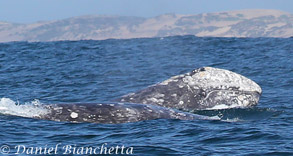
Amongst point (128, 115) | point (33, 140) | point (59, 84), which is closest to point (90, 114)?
point (128, 115)

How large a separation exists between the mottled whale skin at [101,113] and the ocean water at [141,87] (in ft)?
0.99

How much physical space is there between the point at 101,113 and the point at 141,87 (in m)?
8.63

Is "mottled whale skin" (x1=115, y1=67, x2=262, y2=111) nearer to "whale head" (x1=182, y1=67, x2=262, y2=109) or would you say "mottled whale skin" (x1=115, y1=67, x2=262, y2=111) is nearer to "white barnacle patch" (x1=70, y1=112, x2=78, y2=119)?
"whale head" (x1=182, y1=67, x2=262, y2=109)

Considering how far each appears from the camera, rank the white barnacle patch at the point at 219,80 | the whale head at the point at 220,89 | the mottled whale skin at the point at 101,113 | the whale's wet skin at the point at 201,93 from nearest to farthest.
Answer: the mottled whale skin at the point at 101,113
the whale's wet skin at the point at 201,93
the whale head at the point at 220,89
the white barnacle patch at the point at 219,80

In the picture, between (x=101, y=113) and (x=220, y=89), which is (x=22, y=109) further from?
(x=220, y=89)

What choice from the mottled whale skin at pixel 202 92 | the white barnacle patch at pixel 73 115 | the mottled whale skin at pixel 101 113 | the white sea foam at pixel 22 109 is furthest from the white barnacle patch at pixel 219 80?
the white sea foam at pixel 22 109

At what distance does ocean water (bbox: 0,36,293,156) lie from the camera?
38.9ft

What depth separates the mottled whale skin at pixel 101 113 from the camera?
13930mm

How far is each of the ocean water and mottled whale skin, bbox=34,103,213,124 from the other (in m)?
0.30

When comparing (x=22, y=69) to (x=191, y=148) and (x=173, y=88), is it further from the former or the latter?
(x=191, y=148)

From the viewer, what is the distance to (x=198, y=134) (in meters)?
12.8

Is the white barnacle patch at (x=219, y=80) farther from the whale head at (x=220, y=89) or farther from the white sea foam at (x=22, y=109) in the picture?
the white sea foam at (x=22, y=109)

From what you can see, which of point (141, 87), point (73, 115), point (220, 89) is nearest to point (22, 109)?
point (73, 115)

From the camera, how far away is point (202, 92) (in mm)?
17312
